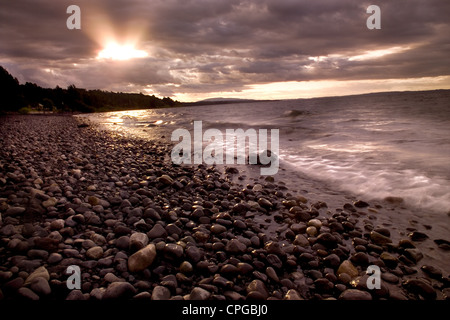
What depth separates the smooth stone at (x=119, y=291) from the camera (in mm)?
2188

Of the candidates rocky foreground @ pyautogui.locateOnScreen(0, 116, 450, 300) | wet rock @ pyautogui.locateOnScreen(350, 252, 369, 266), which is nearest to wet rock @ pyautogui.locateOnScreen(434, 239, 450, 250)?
rocky foreground @ pyautogui.locateOnScreen(0, 116, 450, 300)

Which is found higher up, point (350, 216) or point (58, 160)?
point (58, 160)

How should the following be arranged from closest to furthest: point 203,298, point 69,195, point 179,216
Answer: point 203,298 → point 179,216 → point 69,195

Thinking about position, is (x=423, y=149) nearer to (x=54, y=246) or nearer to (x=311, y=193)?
(x=311, y=193)

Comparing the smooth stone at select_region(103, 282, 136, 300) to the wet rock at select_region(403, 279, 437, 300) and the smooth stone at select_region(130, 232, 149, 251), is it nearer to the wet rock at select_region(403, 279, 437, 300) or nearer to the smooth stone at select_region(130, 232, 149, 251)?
the smooth stone at select_region(130, 232, 149, 251)

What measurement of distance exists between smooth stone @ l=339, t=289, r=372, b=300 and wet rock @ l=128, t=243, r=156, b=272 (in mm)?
2002

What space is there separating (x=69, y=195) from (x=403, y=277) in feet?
16.5

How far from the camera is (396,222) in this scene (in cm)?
421

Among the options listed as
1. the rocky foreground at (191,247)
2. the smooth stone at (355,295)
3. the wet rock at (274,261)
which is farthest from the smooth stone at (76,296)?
the smooth stone at (355,295)

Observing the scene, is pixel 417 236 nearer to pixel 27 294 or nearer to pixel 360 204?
pixel 360 204

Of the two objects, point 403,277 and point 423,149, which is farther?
point 423,149

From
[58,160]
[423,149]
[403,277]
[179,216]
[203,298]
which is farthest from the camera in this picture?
[423,149]
